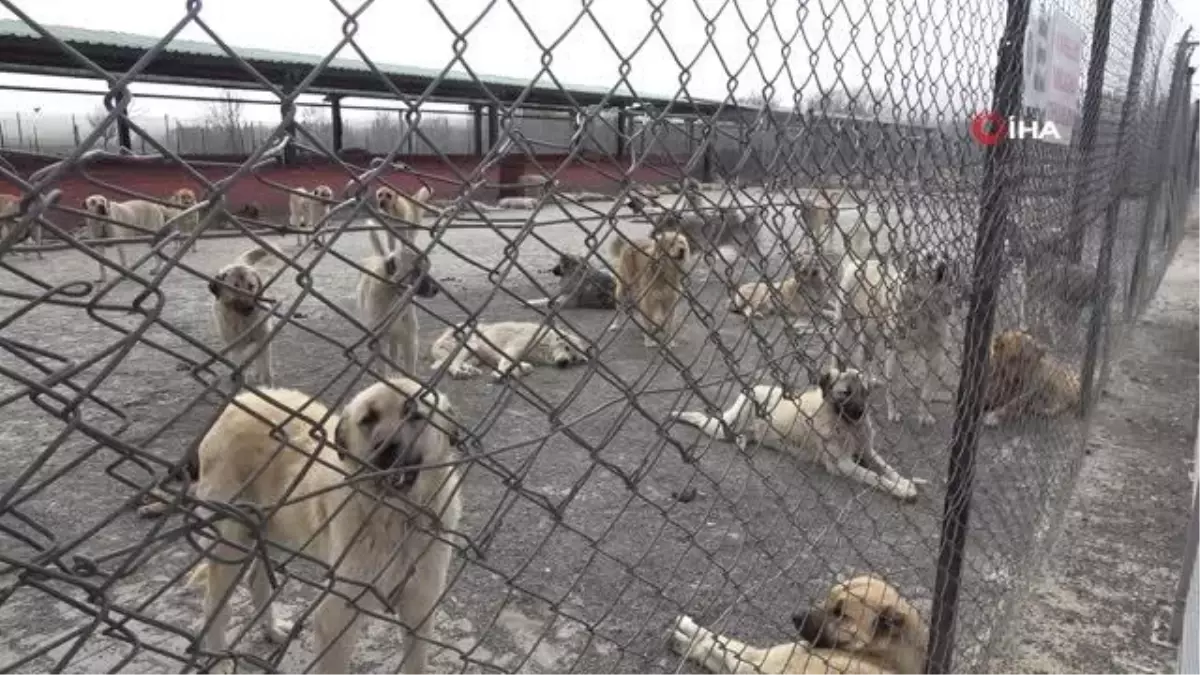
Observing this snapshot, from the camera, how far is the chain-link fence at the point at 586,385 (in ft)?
3.00

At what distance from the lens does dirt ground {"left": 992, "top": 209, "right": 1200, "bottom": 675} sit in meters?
3.08

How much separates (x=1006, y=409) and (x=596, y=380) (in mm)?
3106

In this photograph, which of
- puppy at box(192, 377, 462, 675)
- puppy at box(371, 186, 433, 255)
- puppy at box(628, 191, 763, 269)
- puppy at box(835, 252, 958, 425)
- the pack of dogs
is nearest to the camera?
puppy at box(371, 186, 433, 255)

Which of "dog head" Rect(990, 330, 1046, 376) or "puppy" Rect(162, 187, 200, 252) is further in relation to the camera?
"dog head" Rect(990, 330, 1046, 376)

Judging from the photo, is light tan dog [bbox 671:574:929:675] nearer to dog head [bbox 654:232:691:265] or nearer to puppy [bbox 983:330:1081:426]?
dog head [bbox 654:232:691:265]

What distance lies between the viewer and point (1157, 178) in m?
9.48

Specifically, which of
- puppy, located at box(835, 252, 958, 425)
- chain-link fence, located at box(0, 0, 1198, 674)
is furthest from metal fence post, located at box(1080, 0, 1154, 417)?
puppy, located at box(835, 252, 958, 425)

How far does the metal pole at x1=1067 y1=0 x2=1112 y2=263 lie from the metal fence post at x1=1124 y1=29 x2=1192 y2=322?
4.26m

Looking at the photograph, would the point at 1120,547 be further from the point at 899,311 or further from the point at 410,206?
the point at 410,206

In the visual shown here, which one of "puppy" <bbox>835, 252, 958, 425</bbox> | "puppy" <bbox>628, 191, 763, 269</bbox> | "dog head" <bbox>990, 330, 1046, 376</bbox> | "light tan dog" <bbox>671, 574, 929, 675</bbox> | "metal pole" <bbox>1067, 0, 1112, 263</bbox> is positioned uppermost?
"metal pole" <bbox>1067, 0, 1112, 263</bbox>

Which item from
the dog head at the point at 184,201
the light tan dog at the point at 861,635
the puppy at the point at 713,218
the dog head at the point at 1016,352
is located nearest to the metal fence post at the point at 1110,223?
the dog head at the point at 1016,352

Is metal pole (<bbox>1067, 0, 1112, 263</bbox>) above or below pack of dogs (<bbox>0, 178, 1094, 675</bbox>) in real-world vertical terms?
above

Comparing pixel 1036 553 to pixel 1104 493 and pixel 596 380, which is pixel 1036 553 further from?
pixel 596 380

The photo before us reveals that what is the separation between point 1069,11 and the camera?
134 inches
